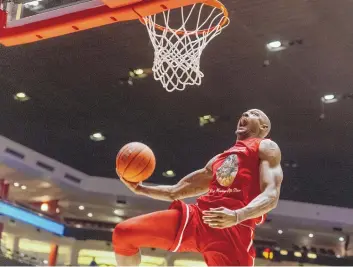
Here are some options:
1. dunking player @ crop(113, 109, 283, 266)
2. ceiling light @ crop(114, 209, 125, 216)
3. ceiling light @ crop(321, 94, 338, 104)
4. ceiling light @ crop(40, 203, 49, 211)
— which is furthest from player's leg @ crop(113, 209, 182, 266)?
ceiling light @ crop(114, 209, 125, 216)

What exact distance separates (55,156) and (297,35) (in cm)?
945

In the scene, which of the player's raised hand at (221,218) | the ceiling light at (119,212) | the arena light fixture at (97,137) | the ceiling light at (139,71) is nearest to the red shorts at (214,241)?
the player's raised hand at (221,218)

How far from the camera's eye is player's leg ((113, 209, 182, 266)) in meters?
4.34

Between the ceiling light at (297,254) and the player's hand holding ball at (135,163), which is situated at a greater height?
the ceiling light at (297,254)

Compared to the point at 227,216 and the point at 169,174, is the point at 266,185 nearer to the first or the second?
the point at 227,216

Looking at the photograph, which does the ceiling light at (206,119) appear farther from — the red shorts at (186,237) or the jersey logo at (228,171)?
the red shorts at (186,237)

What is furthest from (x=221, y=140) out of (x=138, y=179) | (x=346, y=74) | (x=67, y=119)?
(x=138, y=179)

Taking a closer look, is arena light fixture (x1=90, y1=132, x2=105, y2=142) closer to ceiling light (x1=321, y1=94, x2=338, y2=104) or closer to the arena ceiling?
the arena ceiling

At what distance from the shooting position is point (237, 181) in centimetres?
450

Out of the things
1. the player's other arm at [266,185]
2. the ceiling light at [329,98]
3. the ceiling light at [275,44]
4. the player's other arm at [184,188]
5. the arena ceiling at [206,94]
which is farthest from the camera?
the ceiling light at [329,98]

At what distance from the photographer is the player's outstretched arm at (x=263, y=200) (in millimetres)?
4090

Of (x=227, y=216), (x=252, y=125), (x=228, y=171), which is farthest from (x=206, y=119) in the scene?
(x=227, y=216)

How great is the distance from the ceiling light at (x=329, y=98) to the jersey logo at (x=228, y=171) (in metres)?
8.54

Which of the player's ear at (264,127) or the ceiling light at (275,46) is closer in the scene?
the player's ear at (264,127)
